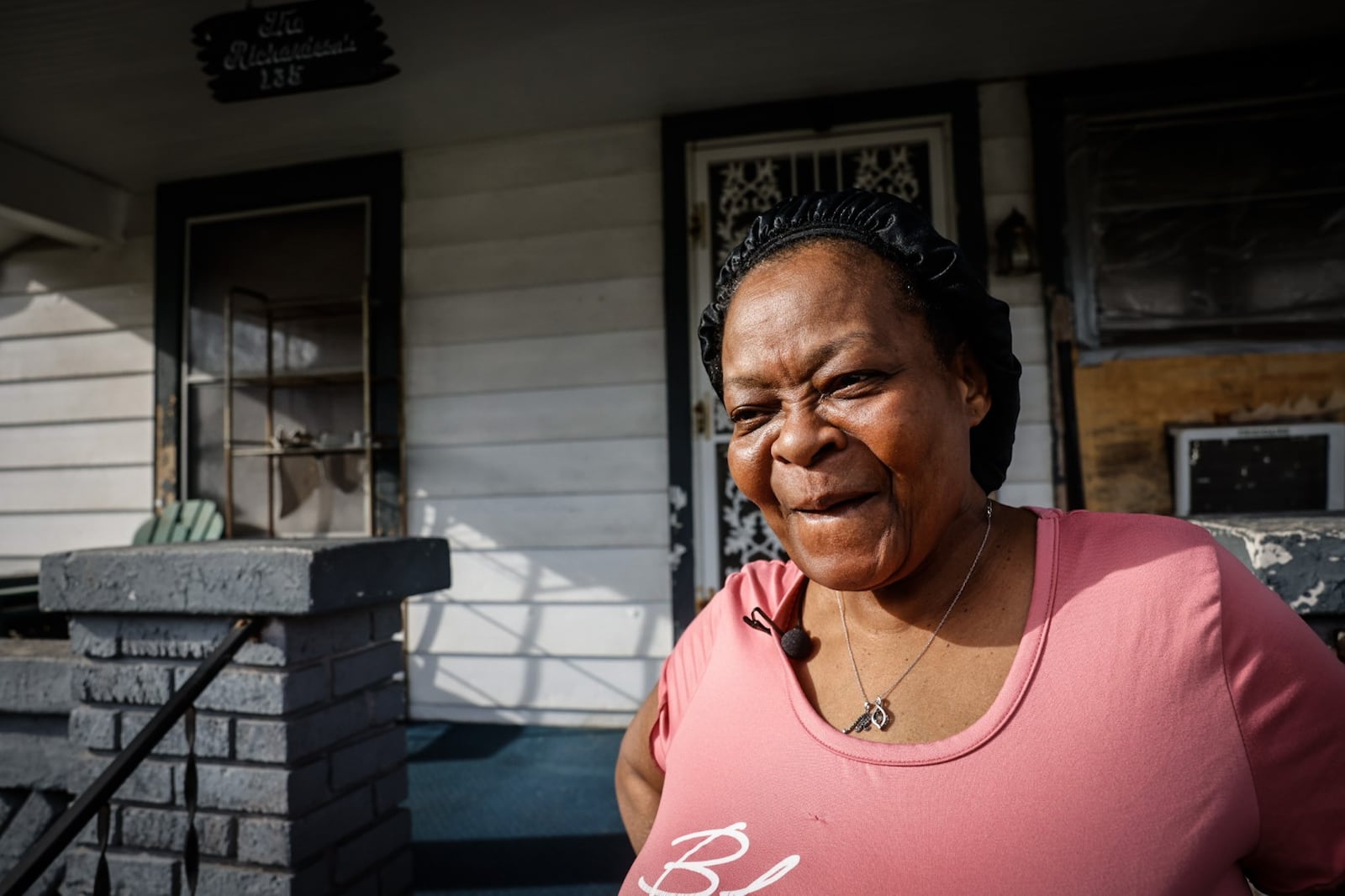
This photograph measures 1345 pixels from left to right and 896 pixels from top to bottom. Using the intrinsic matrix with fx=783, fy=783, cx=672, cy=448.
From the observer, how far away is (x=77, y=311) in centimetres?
431

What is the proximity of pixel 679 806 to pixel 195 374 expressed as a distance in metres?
4.16

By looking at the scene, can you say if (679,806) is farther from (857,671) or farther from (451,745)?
(451,745)

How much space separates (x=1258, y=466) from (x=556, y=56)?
3219mm

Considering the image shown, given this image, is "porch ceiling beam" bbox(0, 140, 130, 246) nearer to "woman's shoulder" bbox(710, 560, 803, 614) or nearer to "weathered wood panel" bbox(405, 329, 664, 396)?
"weathered wood panel" bbox(405, 329, 664, 396)

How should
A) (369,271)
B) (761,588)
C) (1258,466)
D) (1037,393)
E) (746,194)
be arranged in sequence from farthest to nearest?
(369,271)
(746,194)
(1037,393)
(1258,466)
(761,588)

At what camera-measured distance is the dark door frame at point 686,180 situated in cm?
332

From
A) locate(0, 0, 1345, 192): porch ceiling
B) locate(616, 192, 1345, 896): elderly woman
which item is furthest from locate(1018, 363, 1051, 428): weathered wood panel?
locate(616, 192, 1345, 896): elderly woman

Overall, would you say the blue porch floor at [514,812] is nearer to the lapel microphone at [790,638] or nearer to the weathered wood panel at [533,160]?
the lapel microphone at [790,638]

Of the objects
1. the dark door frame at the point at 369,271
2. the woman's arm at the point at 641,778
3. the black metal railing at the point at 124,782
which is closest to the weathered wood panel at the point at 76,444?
the dark door frame at the point at 369,271

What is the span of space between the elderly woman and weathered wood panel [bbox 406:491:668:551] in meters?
2.47

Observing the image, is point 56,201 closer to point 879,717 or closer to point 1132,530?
point 879,717

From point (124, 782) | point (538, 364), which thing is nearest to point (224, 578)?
point (124, 782)

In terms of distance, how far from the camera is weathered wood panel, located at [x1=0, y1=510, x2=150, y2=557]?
418cm

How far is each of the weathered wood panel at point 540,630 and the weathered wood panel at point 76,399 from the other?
196cm
